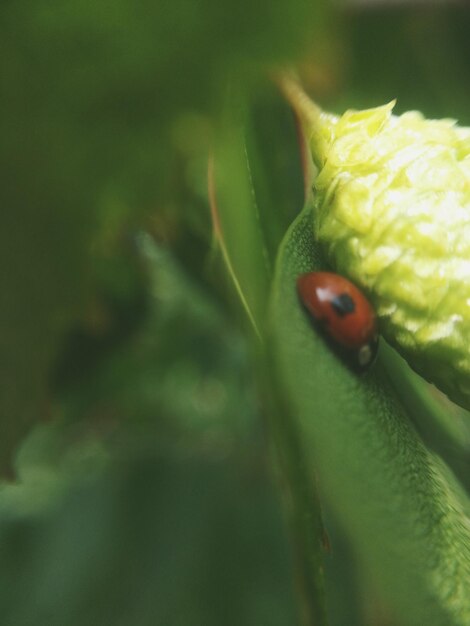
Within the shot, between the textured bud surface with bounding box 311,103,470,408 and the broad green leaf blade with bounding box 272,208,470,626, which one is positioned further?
the textured bud surface with bounding box 311,103,470,408

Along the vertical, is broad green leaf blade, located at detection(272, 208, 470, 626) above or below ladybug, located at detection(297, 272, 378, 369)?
below

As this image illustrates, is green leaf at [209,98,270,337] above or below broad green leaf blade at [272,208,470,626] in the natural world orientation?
above

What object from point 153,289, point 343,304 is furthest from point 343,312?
point 153,289

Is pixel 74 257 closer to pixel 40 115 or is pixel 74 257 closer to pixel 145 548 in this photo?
pixel 40 115

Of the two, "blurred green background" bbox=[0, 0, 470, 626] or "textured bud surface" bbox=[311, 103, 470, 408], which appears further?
"textured bud surface" bbox=[311, 103, 470, 408]

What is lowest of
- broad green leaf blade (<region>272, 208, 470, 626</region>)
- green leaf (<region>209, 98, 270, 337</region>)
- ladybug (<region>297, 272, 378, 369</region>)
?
broad green leaf blade (<region>272, 208, 470, 626</region>)

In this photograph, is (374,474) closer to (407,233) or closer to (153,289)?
(407,233)
